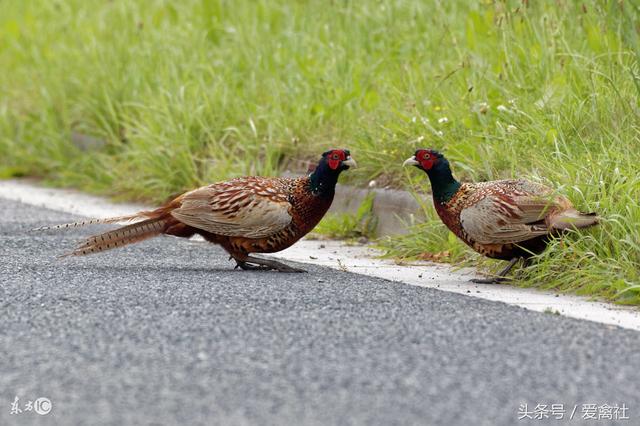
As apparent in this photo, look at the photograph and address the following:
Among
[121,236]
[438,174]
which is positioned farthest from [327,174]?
[121,236]

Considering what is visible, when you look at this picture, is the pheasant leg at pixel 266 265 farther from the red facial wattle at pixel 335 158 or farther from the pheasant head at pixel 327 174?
the red facial wattle at pixel 335 158

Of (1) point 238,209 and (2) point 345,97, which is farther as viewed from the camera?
(2) point 345,97

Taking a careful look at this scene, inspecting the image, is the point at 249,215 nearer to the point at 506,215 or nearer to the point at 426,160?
the point at 426,160

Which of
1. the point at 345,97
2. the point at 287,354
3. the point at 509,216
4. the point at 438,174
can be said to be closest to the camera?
the point at 287,354

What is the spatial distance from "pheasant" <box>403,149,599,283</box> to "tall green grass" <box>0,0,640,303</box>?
0.13 metres

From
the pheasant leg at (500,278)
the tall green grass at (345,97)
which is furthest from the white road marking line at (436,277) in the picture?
the tall green grass at (345,97)

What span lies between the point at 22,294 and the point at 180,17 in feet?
25.0

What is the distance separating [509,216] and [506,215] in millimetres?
17

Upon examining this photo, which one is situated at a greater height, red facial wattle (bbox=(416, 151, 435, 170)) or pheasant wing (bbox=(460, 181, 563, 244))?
red facial wattle (bbox=(416, 151, 435, 170))

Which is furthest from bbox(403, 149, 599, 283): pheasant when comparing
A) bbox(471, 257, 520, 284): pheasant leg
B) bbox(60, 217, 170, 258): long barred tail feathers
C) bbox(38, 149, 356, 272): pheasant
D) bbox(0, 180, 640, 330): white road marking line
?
bbox(60, 217, 170, 258): long barred tail feathers

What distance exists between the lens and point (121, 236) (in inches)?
275

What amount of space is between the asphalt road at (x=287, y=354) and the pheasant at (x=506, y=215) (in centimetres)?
48
